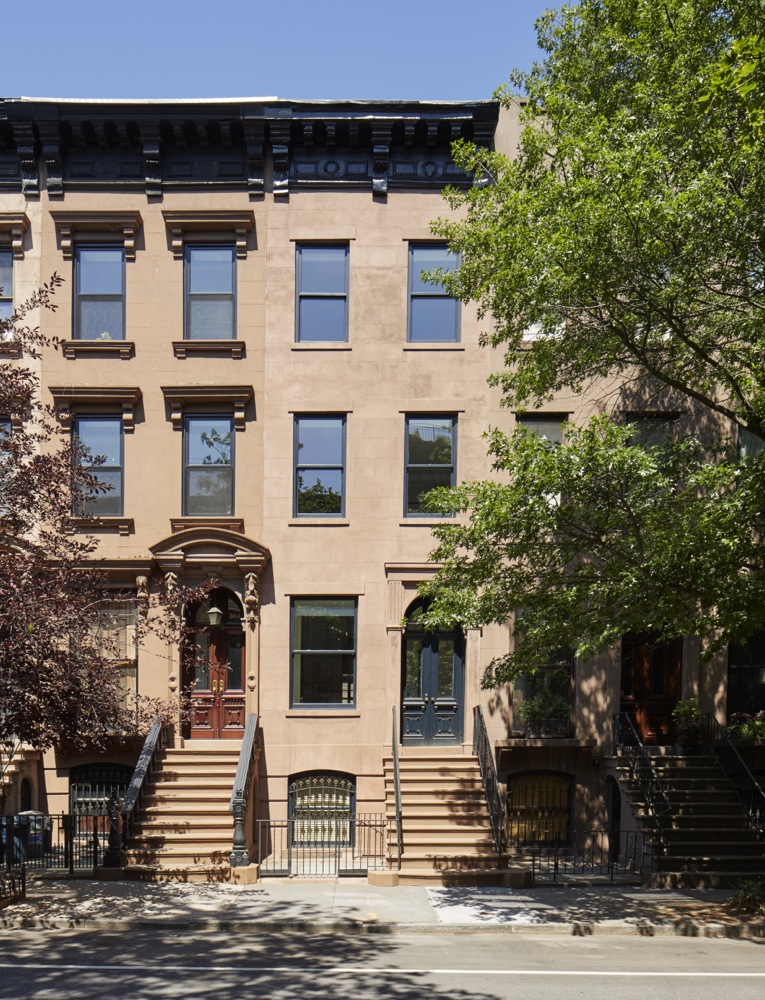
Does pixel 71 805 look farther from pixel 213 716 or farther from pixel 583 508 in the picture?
pixel 583 508

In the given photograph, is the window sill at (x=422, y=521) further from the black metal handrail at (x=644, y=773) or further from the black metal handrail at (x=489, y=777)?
the black metal handrail at (x=644, y=773)

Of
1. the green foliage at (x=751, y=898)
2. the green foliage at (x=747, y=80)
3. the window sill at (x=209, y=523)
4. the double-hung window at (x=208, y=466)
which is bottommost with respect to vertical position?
the green foliage at (x=751, y=898)

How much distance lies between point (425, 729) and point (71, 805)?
263 inches

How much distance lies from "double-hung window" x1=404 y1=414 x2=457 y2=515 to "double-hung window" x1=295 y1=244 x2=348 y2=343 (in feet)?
8.02

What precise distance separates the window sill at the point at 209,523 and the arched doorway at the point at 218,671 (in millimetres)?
1274

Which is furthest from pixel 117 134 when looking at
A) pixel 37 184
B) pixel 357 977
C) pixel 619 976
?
pixel 619 976

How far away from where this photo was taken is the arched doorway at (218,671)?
17.8m

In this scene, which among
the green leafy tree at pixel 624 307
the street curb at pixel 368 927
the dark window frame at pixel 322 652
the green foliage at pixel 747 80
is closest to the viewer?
the green foliage at pixel 747 80

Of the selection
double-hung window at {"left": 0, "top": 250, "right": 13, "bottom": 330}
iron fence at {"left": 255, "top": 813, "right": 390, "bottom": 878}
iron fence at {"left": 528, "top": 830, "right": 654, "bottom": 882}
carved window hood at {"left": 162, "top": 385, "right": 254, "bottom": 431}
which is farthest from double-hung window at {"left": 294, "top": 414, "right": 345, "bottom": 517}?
iron fence at {"left": 528, "top": 830, "right": 654, "bottom": 882}

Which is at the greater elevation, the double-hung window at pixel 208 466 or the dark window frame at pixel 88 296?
the dark window frame at pixel 88 296

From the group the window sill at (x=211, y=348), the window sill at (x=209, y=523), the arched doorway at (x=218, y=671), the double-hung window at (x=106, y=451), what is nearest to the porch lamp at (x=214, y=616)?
the arched doorway at (x=218, y=671)

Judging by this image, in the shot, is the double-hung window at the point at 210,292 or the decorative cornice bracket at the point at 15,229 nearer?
the decorative cornice bracket at the point at 15,229

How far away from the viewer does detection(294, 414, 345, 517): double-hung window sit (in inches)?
A: 718

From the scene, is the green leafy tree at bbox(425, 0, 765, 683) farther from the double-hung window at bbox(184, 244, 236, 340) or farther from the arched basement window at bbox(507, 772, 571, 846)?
the double-hung window at bbox(184, 244, 236, 340)
